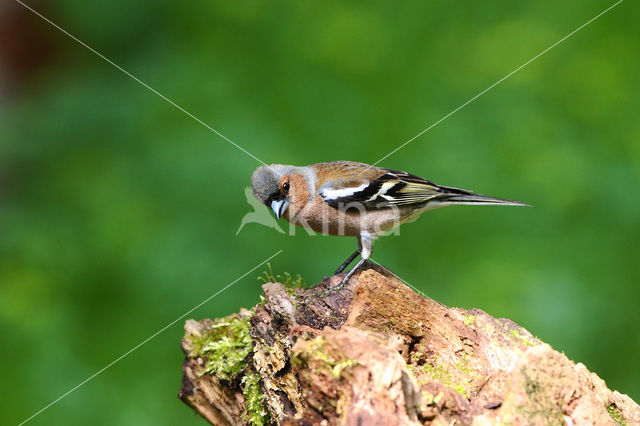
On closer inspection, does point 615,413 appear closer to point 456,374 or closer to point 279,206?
point 456,374

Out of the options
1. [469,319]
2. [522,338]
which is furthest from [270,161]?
[522,338]

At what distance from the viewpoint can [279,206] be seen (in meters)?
5.92

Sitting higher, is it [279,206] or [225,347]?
[279,206]

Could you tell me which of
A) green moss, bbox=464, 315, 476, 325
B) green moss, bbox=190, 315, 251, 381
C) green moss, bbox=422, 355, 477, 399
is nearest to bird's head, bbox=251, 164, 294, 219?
green moss, bbox=190, 315, 251, 381

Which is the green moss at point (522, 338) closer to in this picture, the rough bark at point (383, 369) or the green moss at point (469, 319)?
the rough bark at point (383, 369)

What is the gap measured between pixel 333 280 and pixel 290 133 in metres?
2.97

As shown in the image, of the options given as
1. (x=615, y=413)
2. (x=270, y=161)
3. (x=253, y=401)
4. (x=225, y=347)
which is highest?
(x=270, y=161)

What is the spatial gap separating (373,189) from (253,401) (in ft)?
7.95

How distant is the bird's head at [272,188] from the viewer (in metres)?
5.82

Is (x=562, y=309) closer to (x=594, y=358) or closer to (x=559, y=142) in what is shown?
(x=594, y=358)

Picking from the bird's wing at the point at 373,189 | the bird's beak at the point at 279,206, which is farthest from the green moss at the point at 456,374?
the bird's beak at the point at 279,206

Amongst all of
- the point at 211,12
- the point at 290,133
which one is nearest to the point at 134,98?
the point at 211,12

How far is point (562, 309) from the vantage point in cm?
654

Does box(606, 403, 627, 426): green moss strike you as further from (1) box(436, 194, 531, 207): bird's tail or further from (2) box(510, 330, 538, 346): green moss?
(1) box(436, 194, 531, 207): bird's tail
